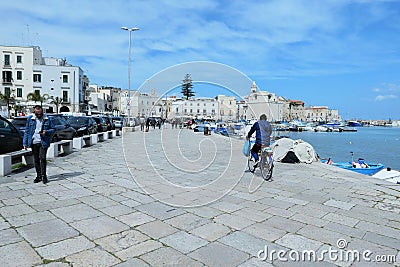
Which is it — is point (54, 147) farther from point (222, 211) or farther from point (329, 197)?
point (329, 197)

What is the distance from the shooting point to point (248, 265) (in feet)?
10.4

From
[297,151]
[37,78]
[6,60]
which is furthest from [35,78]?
[297,151]

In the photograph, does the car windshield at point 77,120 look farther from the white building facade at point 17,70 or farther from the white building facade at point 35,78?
the white building facade at point 17,70

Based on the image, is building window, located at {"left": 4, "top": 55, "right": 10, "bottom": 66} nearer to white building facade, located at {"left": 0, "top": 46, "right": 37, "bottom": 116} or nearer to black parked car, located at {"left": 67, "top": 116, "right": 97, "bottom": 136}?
white building facade, located at {"left": 0, "top": 46, "right": 37, "bottom": 116}

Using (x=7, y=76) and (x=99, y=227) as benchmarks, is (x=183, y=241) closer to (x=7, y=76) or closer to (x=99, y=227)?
(x=99, y=227)

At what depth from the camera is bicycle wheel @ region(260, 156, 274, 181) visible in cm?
748

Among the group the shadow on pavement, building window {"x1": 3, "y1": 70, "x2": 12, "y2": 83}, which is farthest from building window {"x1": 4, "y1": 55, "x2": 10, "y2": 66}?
the shadow on pavement

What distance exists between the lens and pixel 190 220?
446 cm

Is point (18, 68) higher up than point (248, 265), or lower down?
higher up

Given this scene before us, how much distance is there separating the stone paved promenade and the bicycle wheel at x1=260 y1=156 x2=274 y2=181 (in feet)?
0.63

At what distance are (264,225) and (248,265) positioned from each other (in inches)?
49.0

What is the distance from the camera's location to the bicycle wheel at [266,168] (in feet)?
24.5

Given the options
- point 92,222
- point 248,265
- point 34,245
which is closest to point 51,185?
point 92,222

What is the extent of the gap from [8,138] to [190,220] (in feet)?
24.3
